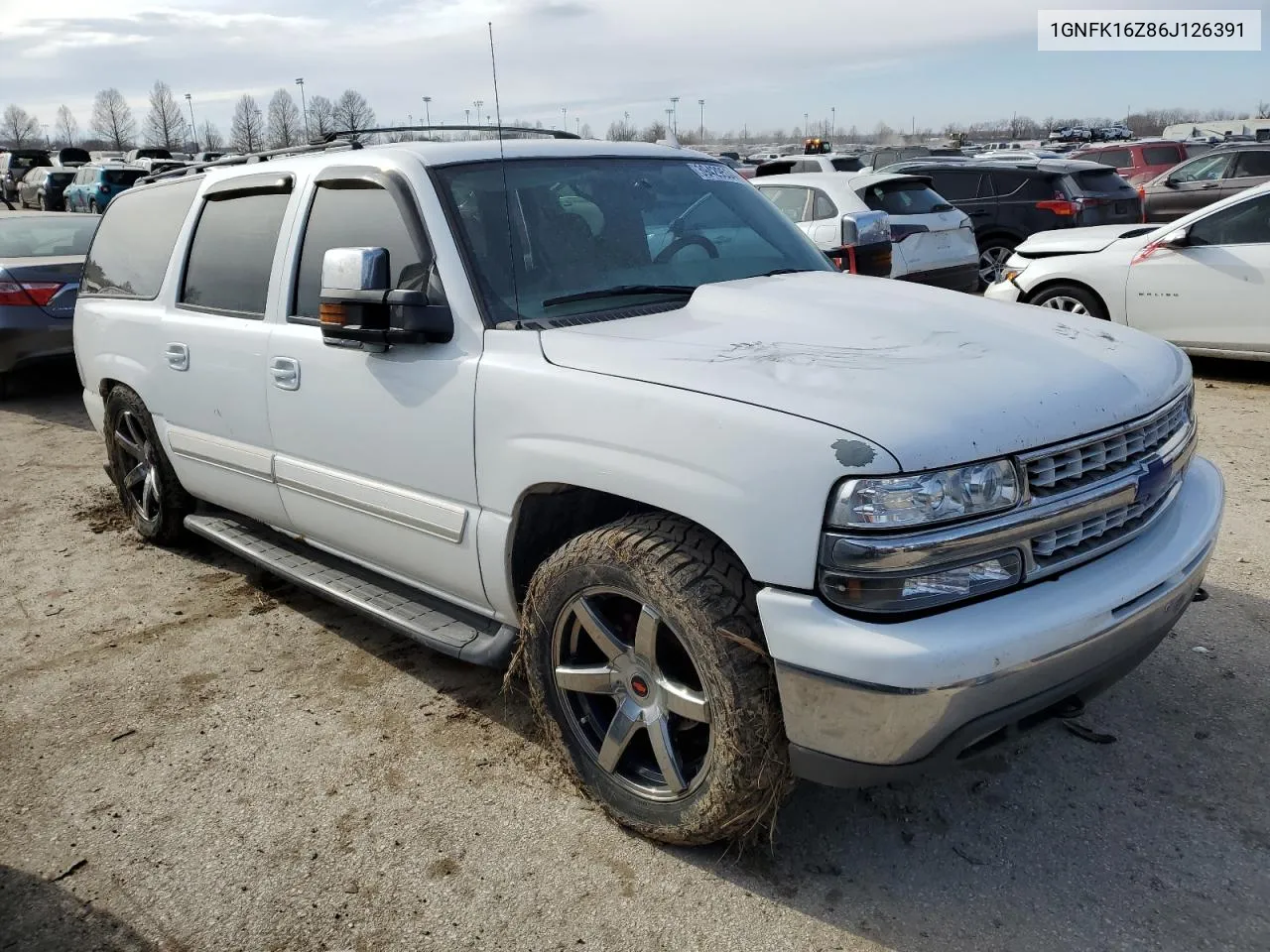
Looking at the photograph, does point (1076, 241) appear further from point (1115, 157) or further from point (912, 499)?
point (1115, 157)

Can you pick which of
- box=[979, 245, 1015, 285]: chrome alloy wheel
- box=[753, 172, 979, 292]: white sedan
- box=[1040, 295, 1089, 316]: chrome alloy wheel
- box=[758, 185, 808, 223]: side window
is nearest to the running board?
box=[1040, 295, 1089, 316]: chrome alloy wheel

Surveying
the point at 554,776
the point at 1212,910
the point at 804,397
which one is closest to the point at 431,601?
the point at 554,776

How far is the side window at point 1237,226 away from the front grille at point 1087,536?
608 centimetres

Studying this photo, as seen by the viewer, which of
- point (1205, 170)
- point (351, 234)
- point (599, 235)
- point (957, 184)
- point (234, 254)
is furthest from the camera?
point (1205, 170)

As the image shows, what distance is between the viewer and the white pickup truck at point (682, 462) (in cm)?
223

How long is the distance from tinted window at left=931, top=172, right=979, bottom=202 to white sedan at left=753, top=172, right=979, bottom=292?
2.68 m

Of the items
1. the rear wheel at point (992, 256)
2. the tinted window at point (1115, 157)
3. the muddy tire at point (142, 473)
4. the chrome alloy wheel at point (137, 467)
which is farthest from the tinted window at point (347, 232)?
the tinted window at point (1115, 157)

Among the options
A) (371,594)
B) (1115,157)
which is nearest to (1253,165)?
(1115,157)

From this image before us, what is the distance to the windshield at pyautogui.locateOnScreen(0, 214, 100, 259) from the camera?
918 centimetres

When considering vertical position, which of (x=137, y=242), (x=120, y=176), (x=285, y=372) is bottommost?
(x=285, y=372)

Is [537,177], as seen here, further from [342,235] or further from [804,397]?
[804,397]

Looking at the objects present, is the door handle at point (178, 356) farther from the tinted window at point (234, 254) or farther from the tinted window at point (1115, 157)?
the tinted window at point (1115, 157)

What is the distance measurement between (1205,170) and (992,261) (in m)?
5.09

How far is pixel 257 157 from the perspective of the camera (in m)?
4.51
